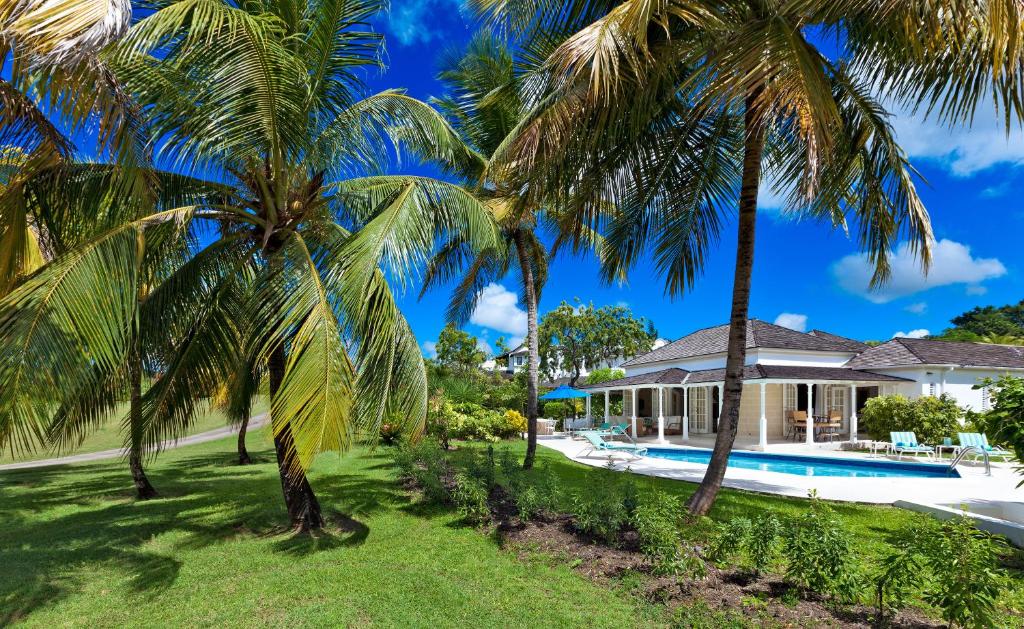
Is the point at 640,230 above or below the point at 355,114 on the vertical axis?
below

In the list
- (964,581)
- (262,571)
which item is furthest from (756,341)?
(262,571)

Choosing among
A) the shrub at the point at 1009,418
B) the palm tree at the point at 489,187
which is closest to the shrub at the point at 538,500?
the palm tree at the point at 489,187

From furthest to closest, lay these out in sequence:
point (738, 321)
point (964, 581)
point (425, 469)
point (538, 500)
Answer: point (425, 469) < point (738, 321) < point (538, 500) < point (964, 581)

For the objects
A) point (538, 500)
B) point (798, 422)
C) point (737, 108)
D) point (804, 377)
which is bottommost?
point (538, 500)

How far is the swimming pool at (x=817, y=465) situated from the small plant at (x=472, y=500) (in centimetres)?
949

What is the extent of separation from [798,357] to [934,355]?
15.7 ft

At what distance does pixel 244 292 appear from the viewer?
24.5 feet

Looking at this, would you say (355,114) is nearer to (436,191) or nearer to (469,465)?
(436,191)

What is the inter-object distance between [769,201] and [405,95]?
5.44 m

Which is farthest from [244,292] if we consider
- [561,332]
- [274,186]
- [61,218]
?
[561,332]

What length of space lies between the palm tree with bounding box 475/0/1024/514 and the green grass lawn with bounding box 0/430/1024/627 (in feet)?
9.96

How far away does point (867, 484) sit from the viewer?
11.1 m

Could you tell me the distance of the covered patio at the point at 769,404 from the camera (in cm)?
1942

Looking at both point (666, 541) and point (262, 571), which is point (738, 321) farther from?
point (262, 571)
